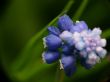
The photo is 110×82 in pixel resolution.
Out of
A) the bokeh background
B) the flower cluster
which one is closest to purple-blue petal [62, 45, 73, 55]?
the flower cluster

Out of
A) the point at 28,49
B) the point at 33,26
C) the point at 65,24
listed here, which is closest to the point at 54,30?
the point at 65,24

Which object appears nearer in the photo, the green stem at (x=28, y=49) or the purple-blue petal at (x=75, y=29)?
the purple-blue petal at (x=75, y=29)

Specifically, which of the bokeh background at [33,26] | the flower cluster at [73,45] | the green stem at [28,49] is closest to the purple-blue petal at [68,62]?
the flower cluster at [73,45]

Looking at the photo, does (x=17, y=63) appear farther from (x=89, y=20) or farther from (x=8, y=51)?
(x=89, y=20)

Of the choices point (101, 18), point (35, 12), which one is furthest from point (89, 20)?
point (35, 12)

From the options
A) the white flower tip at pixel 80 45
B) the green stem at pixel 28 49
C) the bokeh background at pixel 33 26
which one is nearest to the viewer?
the white flower tip at pixel 80 45

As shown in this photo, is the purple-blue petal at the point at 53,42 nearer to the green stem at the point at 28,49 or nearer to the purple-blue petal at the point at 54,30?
the purple-blue petal at the point at 54,30

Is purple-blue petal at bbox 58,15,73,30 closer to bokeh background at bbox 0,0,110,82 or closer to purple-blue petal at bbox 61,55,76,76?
purple-blue petal at bbox 61,55,76,76
